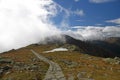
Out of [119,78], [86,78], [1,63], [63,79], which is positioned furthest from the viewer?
[1,63]

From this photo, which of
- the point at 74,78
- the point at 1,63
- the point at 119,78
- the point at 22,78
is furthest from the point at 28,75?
the point at 1,63

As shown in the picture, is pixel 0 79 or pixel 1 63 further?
pixel 1 63

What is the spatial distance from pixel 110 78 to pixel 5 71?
1349 inches

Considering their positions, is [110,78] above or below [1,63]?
below

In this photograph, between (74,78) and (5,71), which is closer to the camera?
(74,78)

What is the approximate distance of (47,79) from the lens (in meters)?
59.7

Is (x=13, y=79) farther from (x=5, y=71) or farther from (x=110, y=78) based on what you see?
(x=110, y=78)

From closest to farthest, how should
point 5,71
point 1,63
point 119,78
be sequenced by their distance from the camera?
point 119,78, point 5,71, point 1,63

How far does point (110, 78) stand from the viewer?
64.8 meters

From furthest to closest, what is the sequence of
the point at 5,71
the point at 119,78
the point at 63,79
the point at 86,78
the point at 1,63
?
the point at 1,63
the point at 5,71
the point at 119,78
the point at 86,78
the point at 63,79

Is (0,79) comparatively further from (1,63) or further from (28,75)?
(1,63)

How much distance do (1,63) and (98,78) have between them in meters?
46.4

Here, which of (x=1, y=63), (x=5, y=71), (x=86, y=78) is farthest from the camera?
(x=1, y=63)

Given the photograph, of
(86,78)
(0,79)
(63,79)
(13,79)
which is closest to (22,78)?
(13,79)
